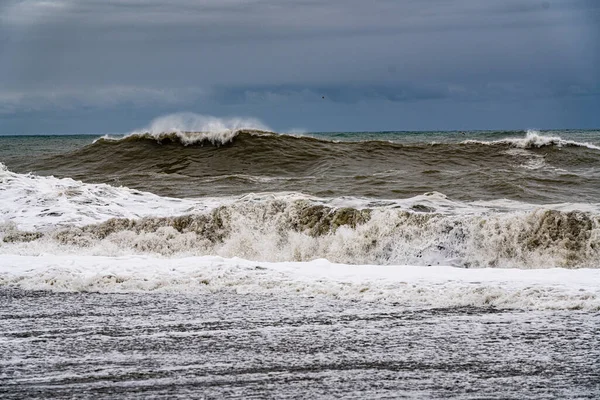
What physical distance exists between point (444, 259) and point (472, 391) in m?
5.17

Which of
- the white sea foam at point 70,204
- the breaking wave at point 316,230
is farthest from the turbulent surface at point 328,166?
the breaking wave at point 316,230

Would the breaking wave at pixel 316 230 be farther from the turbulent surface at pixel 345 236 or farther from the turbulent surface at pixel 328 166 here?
the turbulent surface at pixel 328 166

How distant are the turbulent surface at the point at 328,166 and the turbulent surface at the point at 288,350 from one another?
7.97 meters

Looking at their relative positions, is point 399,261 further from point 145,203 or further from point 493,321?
point 145,203

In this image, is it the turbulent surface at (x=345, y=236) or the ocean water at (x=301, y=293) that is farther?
the turbulent surface at (x=345, y=236)

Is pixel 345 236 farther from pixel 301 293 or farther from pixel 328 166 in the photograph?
pixel 328 166

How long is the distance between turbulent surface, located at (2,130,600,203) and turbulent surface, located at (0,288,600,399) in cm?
797

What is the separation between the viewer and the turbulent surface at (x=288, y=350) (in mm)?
3932

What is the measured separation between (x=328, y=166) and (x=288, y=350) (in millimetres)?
14705

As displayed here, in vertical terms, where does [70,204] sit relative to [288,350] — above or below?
above

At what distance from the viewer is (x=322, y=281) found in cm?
666

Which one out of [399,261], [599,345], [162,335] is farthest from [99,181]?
[599,345]

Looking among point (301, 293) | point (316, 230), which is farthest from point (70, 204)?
point (301, 293)

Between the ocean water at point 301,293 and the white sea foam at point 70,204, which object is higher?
the white sea foam at point 70,204
